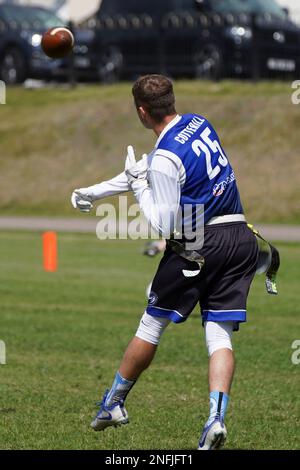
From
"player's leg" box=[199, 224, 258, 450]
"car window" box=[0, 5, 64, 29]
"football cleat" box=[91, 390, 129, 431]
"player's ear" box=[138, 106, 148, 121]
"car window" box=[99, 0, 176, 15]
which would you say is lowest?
"car window" box=[0, 5, 64, 29]

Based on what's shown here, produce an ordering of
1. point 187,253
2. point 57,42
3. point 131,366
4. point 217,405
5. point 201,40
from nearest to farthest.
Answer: point 217,405, point 187,253, point 131,366, point 57,42, point 201,40

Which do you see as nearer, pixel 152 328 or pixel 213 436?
pixel 213 436

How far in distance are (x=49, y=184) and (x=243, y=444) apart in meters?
21.9

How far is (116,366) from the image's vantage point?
9992mm

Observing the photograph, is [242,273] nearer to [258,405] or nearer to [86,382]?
[258,405]

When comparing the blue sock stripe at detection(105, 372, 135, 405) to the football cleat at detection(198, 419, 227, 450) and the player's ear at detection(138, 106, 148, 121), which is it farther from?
the player's ear at detection(138, 106, 148, 121)

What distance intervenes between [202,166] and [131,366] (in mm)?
1310

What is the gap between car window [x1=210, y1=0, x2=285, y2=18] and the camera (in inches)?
1194

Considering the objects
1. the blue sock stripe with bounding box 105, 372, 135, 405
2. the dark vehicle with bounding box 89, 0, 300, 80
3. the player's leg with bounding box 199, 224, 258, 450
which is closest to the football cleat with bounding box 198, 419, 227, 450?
the player's leg with bounding box 199, 224, 258, 450

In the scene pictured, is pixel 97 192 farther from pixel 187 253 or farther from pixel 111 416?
pixel 111 416

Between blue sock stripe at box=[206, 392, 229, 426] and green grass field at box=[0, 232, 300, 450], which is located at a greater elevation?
blue sock stripe at box=[206, 392, 229, 426]

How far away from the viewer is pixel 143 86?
6.87 m

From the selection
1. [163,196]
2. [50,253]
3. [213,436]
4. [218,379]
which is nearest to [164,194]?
[163,196]

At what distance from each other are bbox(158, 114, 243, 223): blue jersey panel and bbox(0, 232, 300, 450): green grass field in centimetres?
148
